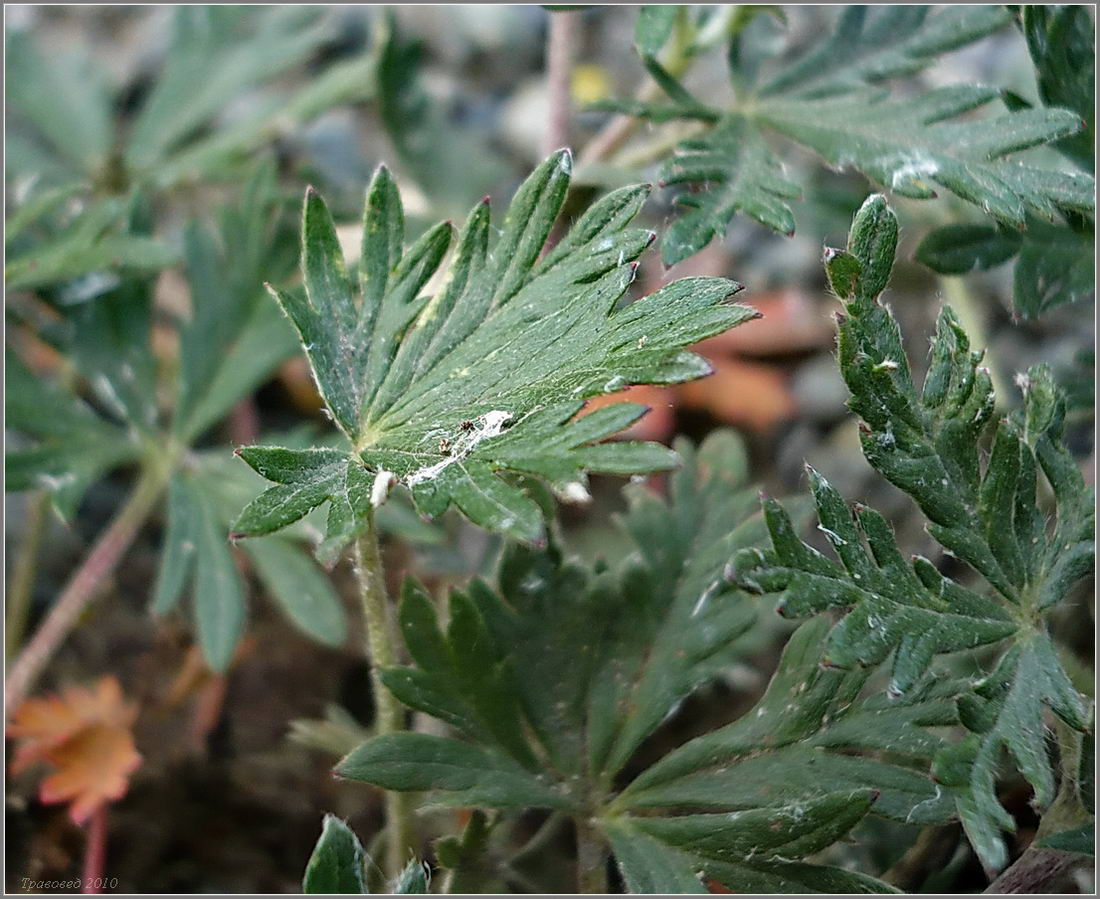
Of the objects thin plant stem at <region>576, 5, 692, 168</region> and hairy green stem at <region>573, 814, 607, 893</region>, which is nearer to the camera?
hairy green stem at <region>573, 814, 607, 893</region>

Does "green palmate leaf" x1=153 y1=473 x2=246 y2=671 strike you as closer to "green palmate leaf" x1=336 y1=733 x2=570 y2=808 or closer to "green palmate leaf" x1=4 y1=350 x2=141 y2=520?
"green palmate leaf" x1=4 y1=350 x2=141 y2=520

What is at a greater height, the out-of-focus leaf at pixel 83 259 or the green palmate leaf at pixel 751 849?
the out-of-focus leaf at pixel 83 259

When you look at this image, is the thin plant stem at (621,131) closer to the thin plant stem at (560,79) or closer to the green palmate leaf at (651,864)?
the thin plant stem at (560,79)

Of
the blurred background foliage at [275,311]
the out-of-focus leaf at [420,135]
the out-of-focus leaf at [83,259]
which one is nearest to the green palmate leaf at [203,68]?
the blurred background foliage at [275,311]

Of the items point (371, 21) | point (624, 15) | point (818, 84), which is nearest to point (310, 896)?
point (818, 84)

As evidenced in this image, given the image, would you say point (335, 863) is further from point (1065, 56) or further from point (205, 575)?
point (1065, 56)

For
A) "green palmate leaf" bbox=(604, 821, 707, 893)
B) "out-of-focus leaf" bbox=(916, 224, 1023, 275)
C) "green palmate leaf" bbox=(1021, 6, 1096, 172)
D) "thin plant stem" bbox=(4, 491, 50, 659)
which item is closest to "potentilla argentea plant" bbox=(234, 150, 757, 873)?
"green palmate leaf" bbox=(604, 821, 707, 893)

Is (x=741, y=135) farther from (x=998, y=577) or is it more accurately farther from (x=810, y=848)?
(x=810, y=848)
